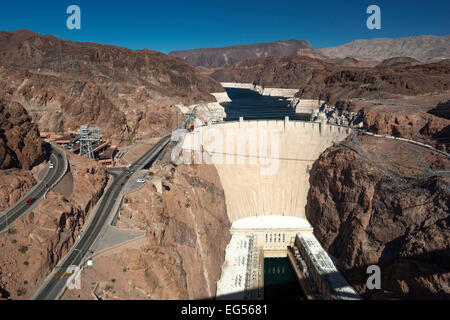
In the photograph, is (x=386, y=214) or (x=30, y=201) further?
(x=386, y=214)

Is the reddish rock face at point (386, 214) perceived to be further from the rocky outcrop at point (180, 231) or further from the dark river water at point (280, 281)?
the rocky outcrop at point (180, 231)

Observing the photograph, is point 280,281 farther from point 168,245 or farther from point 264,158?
point 264,158

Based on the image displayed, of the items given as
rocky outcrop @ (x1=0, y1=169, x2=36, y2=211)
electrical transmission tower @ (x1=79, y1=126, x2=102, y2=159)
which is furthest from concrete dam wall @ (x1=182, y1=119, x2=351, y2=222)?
rocky outcrop @ (x1=0, y1=169, x2=36, y2=211)

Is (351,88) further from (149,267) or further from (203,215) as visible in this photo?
(149,267)

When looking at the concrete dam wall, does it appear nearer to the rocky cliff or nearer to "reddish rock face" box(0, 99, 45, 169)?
the rocky cliff

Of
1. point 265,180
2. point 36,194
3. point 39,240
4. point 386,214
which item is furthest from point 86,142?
point 386,214
